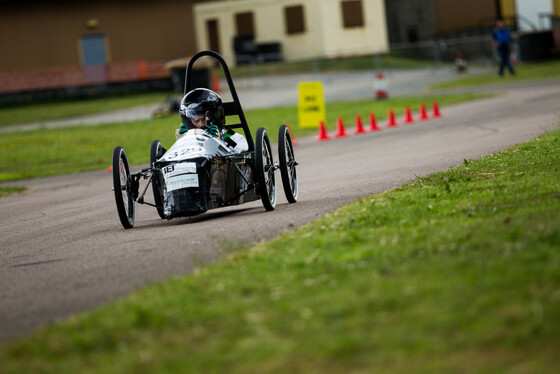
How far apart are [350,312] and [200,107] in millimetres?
6286

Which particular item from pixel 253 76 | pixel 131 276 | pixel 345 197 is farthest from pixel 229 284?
pixel 253 76

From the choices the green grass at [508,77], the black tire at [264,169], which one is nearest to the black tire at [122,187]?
the black tire at [264,169]

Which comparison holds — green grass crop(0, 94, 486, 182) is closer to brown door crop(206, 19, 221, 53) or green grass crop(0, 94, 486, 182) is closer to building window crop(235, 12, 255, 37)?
building window crop(235, 12, 255, 37)

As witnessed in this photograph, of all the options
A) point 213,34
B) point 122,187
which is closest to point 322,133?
point 122,187

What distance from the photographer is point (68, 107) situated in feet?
150

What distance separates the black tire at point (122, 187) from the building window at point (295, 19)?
4314 cm

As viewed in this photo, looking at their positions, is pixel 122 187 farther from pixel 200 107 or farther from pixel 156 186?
pixel 200 107

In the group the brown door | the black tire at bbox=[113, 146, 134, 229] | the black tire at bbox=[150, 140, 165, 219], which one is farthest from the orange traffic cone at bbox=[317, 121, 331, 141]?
the brown door

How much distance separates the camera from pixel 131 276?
7.33 m

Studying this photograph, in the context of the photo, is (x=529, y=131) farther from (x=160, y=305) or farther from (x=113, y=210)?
(x=160, y=305)

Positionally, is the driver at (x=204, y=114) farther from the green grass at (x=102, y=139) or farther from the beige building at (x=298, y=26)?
the beige building at (x=298, y=26)

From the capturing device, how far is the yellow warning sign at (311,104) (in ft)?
84.3

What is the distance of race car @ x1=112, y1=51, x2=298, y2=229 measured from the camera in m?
10.1

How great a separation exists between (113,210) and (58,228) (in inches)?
68.7
